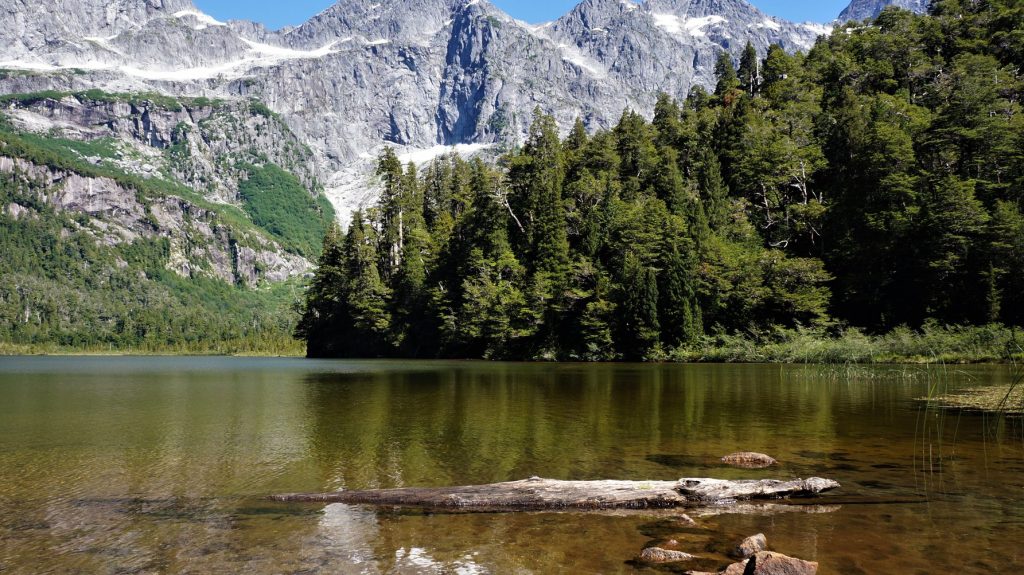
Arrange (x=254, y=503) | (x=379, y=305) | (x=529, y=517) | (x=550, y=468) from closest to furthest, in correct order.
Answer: (x=529, y=517) < (x=254, y=503) < (x=550, y=468) < (x=379, y=305)

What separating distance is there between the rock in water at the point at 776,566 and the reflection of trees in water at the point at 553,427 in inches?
232

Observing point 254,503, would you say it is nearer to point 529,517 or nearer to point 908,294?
point 529,517

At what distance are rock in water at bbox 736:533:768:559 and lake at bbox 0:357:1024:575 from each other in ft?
1.24

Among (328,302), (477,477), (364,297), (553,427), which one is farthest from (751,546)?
(328,302)

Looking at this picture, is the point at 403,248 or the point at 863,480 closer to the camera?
the point at 863,480

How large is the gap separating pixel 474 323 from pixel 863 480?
228ft

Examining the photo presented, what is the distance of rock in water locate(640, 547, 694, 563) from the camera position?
8195 millimetres

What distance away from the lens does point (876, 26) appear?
100000 mm

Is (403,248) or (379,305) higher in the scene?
(403,248)

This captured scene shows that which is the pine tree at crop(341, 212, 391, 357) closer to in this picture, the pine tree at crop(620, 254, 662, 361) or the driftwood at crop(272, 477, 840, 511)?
the pine tree at crop(620, 254, 662, 361)

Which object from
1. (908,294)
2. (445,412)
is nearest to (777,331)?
(908,294)

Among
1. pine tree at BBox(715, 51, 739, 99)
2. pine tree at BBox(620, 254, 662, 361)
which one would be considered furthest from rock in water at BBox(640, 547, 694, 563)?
pine tree at BBox(715, 51, 739, 99)

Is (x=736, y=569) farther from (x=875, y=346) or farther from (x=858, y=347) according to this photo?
(x=875, y=346)

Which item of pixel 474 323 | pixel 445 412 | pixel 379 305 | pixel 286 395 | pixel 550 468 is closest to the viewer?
pixel 550 468
